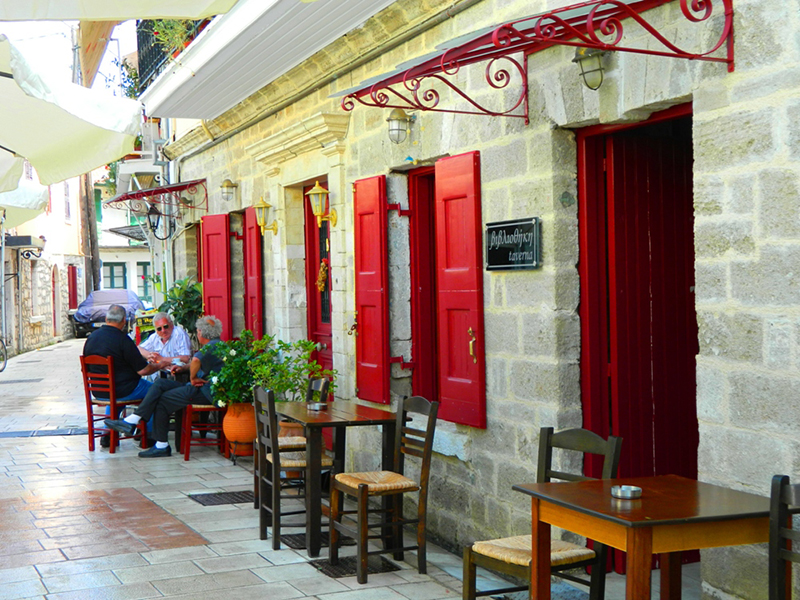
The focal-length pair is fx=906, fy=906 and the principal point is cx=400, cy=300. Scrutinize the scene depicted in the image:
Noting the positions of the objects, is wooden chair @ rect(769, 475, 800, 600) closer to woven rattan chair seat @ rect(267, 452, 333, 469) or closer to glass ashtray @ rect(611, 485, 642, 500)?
glass ashtray @ rect(611, 485, 642, 500)

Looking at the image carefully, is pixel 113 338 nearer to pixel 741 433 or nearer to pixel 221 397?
pixel 221 397

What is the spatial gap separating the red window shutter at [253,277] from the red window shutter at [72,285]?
22405 millimetres

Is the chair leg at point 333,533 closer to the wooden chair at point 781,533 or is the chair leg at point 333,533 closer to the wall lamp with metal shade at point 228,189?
the wooden chair at point 781,533

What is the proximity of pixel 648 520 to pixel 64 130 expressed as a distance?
3992 millimetres

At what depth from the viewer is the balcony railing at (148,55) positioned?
1171 centimetres

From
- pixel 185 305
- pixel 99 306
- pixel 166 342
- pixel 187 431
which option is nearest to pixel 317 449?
pixel 187 431

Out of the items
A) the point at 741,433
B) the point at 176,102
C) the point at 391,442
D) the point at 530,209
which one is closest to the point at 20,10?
the point at 530,209

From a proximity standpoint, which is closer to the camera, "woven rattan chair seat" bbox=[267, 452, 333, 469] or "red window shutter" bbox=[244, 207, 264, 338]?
"woven rattan chair seat" bbox=[267, 452, 333, 469]

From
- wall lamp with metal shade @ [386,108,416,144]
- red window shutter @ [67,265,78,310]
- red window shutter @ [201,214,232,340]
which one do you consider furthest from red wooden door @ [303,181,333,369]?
red window shutter @ [67,265,78,310]

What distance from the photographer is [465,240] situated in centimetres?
533

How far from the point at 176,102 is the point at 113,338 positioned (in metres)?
2.54

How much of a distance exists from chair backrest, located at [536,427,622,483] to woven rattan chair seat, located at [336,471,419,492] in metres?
1.16

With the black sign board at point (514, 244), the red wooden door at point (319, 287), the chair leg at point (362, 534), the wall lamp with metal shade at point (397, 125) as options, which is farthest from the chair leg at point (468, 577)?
the red wooden door at point (319, 287)

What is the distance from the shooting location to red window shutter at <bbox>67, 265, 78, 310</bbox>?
30281 millimetres
